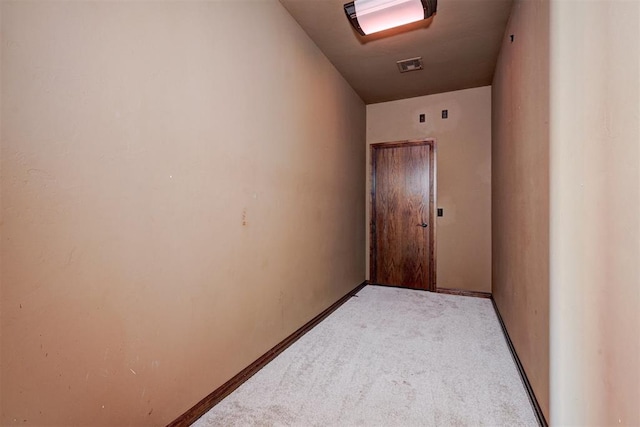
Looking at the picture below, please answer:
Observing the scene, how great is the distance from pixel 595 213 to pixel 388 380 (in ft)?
5.10

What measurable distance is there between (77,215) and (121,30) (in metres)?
0.79

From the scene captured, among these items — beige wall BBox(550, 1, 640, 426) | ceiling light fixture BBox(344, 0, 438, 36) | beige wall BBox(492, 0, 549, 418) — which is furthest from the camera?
ceiling light fixture BBox(344, 0, 438, 36)

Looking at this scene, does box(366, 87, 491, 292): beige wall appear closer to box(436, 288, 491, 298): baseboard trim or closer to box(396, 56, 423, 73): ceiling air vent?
box(436, 288, 491, 298): baseboard trim

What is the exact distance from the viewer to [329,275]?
3.48m

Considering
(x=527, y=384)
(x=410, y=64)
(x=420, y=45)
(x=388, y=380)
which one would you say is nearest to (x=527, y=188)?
(x=527, y=384)

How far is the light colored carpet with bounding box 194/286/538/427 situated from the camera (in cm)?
169

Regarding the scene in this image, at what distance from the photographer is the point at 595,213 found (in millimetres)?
1013

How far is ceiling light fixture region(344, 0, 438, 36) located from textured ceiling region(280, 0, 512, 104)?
0.60ft

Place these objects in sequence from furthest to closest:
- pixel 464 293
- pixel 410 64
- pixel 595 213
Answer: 1. pixel 464 293
2. pixel 410 64
3. pixel 595 213

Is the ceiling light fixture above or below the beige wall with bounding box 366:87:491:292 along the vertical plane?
above

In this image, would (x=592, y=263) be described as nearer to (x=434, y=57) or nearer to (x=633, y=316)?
(x=633, y=316)

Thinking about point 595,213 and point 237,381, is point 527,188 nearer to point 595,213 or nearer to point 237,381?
point 595,213

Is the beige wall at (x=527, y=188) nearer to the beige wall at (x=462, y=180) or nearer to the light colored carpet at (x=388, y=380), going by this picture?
the light colored carpet at (x=388, y=380)

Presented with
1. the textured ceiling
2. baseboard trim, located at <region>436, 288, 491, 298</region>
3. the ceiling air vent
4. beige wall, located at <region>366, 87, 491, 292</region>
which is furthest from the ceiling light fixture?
baseboard trim, located at <region>436, 288, 491, 298</region>
